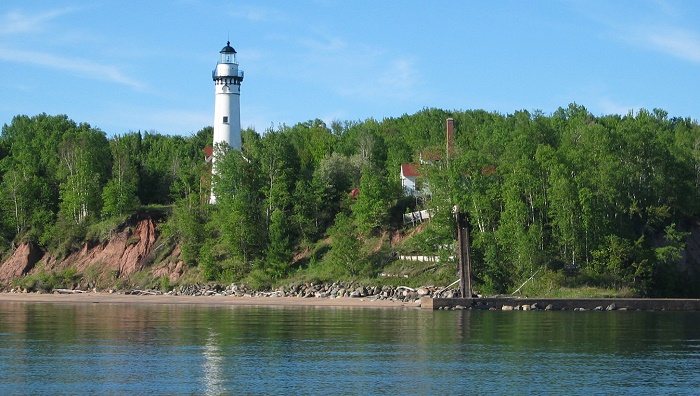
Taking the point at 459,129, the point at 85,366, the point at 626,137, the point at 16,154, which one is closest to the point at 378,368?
the point at 85,366

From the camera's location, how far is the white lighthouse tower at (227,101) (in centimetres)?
8694

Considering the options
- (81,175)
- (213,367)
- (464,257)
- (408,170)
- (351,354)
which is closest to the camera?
(213,367)

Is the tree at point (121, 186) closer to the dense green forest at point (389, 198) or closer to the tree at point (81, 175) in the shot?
the dense green forest at point (389, 198)

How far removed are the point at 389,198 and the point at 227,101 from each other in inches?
686

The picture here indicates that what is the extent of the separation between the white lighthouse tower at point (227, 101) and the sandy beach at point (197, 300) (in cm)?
1548

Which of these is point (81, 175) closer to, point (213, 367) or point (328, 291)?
point (328, 291)

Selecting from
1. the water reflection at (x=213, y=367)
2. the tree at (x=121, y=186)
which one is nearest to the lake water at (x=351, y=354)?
the water reflection at (x=213, y=367)

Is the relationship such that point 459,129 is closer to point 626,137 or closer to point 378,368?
point 626,137

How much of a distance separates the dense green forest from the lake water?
36.2ft

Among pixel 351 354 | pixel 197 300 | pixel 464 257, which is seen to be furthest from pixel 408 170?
pixel 351 354

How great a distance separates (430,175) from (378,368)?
4104cm

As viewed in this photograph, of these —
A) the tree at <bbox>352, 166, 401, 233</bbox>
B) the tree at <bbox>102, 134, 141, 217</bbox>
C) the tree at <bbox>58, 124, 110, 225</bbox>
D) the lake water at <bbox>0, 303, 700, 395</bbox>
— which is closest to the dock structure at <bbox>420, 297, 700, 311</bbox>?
the lake water at <bbox>0, 303, 700, 395</bbox>

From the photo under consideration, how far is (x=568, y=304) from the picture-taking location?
2505 inches

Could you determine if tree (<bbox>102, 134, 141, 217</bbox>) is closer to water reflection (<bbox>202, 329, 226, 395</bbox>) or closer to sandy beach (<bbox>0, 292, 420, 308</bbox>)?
sandy beach (<bbox>0, 292, 420, 308</bbox>)
